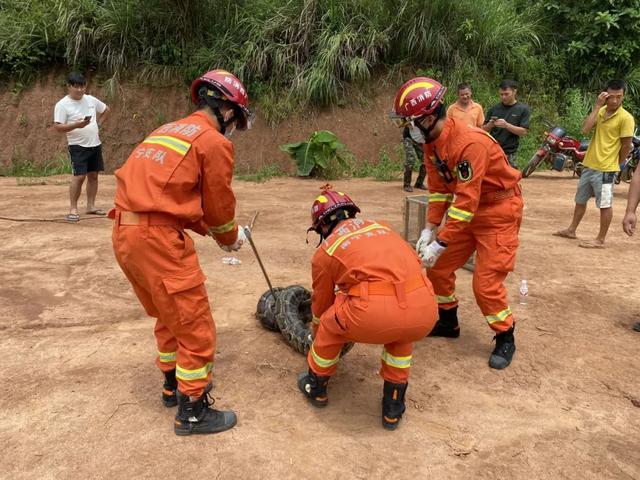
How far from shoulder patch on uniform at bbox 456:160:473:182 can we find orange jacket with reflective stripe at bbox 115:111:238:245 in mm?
1531

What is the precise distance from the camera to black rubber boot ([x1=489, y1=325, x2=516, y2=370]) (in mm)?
3691

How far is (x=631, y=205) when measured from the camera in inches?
157

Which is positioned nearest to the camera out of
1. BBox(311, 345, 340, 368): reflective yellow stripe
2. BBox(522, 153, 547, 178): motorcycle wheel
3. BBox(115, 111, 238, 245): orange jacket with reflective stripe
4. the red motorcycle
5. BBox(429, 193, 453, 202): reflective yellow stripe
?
BBox(115, 111, 238, 245): orange jacket with reflective stripe

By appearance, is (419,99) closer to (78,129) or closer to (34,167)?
(78,129)

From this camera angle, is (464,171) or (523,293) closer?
(464,171)

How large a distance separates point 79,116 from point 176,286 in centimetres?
529

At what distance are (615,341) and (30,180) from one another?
10971 millimetres

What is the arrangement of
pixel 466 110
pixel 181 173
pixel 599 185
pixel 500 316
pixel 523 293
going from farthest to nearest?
pixel 466 110, pixel 599 185, pixel 523 293, pixel 500 316, pixel 181 173

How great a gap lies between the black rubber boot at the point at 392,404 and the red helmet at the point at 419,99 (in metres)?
1.75

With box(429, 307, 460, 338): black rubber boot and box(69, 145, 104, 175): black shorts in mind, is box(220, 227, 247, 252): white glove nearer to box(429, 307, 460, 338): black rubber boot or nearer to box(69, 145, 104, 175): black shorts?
box(429, 307, 460, 338): black rubber boot

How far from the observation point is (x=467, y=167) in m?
3.40

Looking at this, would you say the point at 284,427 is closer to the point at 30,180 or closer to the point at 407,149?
the point at 407,149

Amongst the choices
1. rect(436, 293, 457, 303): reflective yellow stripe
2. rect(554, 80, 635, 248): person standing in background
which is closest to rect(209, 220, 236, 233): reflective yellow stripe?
rect(436, 293, 457, 303): reflective yellow stripe

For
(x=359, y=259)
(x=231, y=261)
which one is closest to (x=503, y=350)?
(x=359, y=259)
